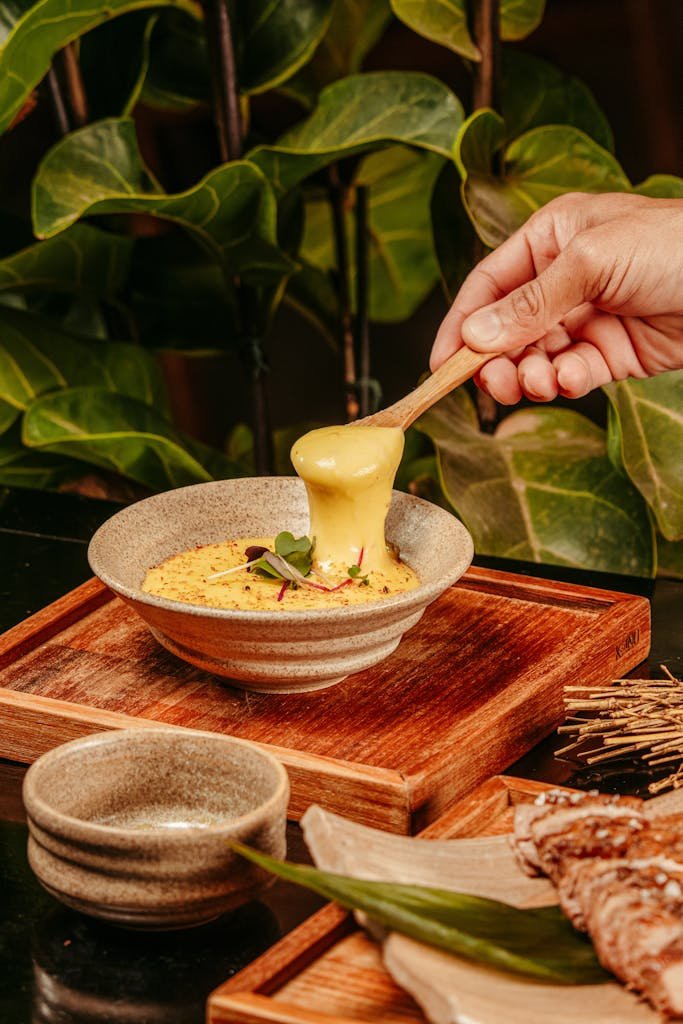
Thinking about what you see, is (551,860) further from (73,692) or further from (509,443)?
(509,443)

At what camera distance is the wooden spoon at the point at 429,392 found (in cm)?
144

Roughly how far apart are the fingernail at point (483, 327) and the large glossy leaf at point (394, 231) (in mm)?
1067

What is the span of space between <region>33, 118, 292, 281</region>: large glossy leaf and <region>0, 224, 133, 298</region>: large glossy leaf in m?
0.13

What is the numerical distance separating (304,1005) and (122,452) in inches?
52.1

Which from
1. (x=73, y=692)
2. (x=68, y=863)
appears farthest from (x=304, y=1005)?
(x=73, y=692)

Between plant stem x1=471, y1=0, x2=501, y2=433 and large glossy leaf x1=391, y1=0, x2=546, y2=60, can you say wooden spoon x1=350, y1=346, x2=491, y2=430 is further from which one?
large glossy leaf x1=391, y1=0, x2=546, y2=60

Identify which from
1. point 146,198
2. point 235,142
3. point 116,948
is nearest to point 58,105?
point 235,142

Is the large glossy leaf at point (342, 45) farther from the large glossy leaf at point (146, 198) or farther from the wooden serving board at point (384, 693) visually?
the wooden serving board at point (384, 693)

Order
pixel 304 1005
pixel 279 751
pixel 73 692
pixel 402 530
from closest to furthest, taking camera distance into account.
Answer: pixel 304 1005 → pixel 279 751 → pixel 73 692 → pixel 402 530

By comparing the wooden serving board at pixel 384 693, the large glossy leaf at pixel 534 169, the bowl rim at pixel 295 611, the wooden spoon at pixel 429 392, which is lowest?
the wooden serving board at pixel 384 693

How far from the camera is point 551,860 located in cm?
92

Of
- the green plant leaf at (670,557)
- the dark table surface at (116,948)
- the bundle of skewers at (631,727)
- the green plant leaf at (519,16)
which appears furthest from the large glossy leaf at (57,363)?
the bundle of skewers at (631,727)

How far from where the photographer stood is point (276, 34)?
2217 mm

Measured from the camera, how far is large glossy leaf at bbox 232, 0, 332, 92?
220 cm
